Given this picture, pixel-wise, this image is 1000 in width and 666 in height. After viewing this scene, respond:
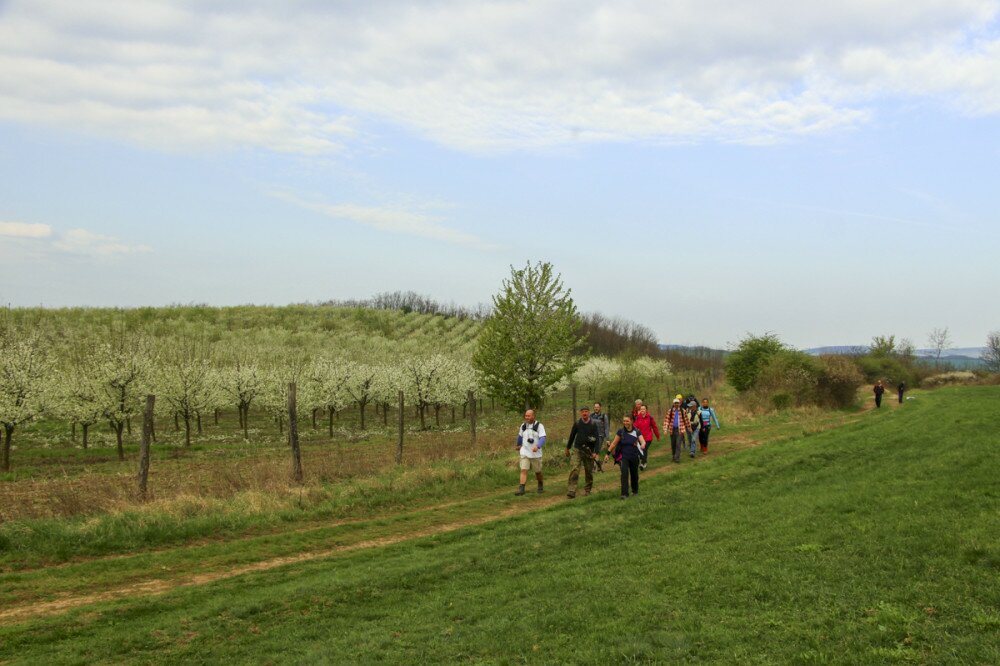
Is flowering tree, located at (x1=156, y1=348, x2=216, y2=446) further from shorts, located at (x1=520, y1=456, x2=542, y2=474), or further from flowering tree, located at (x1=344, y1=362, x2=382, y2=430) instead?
shorts, located at (x1=520, y1=456, x2=542, y2=474)

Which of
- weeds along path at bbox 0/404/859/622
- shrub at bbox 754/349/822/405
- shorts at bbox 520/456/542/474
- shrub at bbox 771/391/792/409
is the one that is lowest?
weeds along path at bbox 0/404/859/622

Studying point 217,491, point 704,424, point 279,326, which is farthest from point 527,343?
point 279,326

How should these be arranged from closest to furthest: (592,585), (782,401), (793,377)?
1. (592,585)
2. (782,401)
3. (793,377)

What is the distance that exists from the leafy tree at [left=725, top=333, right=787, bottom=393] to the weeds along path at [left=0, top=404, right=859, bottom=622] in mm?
33473

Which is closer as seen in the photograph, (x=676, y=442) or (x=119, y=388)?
(x=676, y=442)

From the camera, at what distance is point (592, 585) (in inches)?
352

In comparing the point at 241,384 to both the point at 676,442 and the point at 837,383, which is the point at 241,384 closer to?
the point at 676,442

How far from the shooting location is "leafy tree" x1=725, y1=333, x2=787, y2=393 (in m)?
47.2

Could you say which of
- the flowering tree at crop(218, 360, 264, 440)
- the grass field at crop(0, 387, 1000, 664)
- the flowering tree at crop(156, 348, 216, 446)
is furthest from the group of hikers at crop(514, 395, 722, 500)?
the flowering tree at crop(218, 360, 264, 440)

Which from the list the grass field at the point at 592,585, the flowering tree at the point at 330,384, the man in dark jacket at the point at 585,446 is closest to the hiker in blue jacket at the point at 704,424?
the man in dark jacket at the point at 585,446

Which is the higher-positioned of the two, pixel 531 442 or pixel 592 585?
pixel 531 442

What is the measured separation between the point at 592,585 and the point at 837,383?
36679mm

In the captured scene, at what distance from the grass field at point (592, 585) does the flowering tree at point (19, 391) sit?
2173 cm

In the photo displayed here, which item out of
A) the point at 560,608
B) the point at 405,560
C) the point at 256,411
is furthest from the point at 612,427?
the point at 256,411
